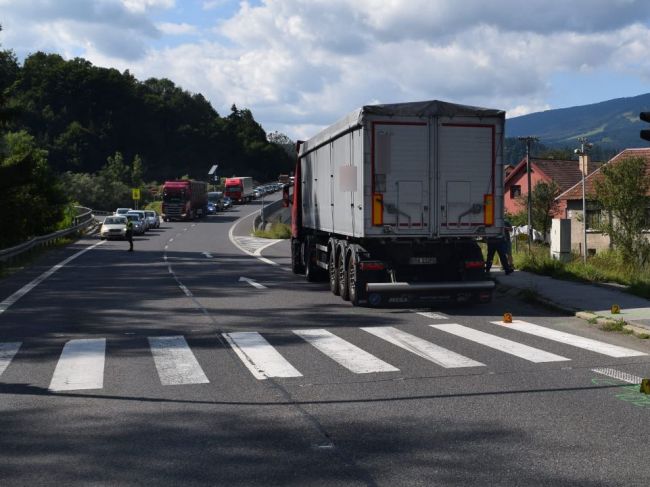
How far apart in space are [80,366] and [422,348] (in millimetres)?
4403

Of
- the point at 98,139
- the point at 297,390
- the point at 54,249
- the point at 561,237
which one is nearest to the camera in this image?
the point at 297,390

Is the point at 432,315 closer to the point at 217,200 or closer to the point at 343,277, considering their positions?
the point at 343,277

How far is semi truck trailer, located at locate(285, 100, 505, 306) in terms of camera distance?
15.6 m

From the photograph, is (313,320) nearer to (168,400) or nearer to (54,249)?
(168,400)

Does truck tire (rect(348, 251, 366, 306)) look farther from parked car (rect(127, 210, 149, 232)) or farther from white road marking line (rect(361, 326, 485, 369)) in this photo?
parked car (rect(127, 210, 149, 232))

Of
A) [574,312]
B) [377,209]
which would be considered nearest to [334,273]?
[377,209]

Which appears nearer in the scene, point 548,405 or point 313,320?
point 548,405

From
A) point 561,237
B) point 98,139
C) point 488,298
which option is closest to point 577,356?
point 488,298

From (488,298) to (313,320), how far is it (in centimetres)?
338

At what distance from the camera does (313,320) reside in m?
14.8

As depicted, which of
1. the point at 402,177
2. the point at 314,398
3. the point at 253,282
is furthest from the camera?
the point at 253,282

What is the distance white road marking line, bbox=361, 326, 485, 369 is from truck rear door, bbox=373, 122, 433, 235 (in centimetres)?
264

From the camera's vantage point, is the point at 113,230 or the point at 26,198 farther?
the point at 113,230

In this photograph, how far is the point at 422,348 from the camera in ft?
38.3
